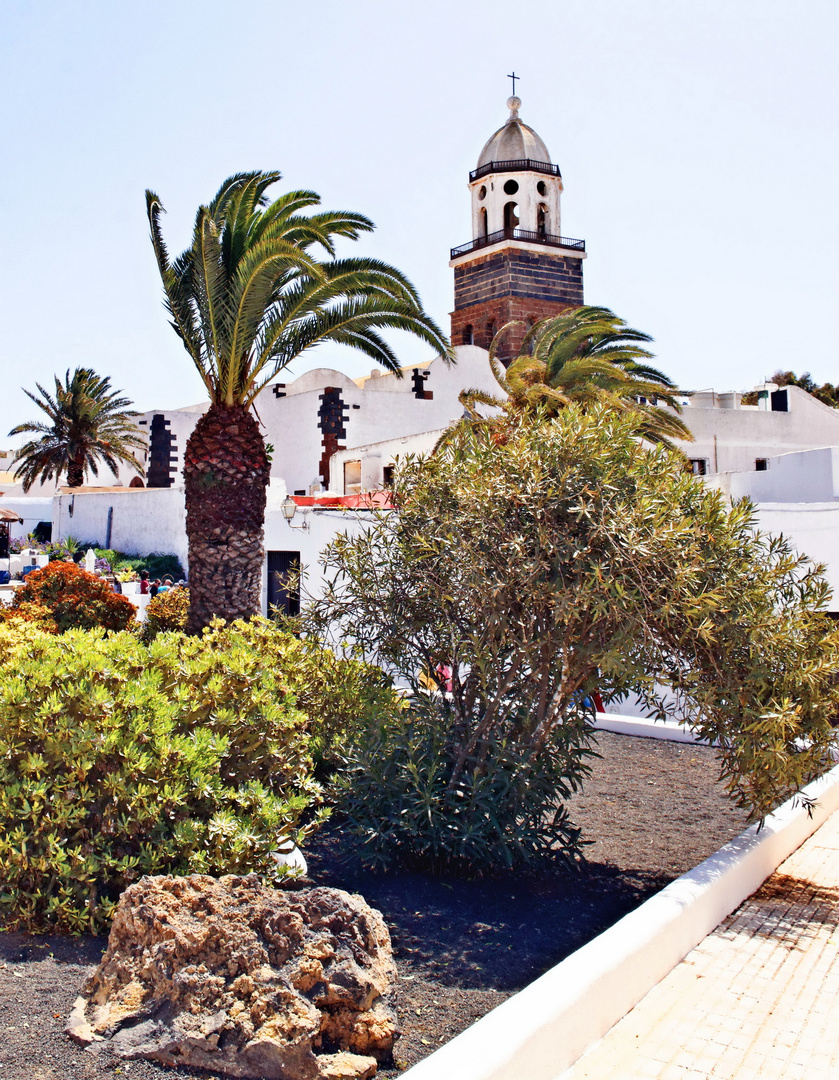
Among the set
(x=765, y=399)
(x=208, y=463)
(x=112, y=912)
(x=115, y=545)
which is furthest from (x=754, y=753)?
(x=765, y=399)

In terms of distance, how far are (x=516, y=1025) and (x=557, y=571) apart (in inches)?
85.2

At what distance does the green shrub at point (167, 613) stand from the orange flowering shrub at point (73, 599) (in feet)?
4.54

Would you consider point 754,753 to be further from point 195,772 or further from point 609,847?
point 195,772

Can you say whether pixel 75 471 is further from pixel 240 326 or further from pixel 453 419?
pixel 240 326

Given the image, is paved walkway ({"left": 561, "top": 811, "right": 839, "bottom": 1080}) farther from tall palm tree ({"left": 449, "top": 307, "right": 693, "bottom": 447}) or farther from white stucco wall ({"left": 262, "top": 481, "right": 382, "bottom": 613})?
white stucco wall ({"left": 262, "top": 481, "right": 382, "bottom": 613})

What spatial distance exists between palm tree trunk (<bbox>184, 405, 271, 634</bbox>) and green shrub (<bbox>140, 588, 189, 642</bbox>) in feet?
15.3

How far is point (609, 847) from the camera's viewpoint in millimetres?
6023

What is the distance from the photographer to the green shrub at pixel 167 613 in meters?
17.1

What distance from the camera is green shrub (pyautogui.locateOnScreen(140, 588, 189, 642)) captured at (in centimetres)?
1706

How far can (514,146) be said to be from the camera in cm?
3403

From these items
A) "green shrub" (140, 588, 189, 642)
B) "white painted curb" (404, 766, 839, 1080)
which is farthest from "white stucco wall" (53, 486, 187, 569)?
"white painted curb" (404, 766, 839, 1080)

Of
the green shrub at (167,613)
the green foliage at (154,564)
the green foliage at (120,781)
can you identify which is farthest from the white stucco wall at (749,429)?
the green foliage at (120,781)

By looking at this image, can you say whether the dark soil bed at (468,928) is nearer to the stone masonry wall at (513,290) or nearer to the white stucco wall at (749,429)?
the white stucco wall at (749,429)

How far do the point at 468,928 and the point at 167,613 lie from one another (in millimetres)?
14155
